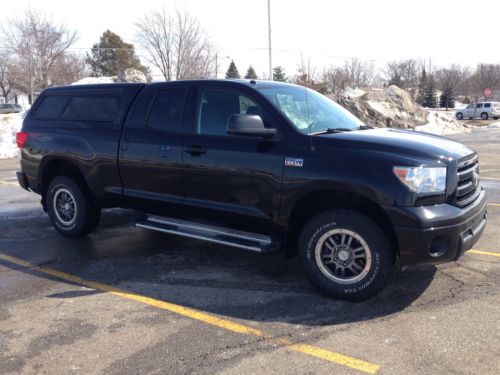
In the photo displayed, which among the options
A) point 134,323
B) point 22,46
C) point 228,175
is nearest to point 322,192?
point 228,175

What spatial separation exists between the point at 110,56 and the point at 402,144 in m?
48.6

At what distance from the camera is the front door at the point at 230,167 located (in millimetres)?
4391

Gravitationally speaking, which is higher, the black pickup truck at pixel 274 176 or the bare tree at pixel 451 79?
the bare tree at pixel 451 79

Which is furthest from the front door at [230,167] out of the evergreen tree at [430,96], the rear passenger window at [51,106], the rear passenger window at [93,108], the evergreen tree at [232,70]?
the evergreen tree at [430,96]

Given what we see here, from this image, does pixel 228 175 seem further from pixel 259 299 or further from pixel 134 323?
pixel 134 323

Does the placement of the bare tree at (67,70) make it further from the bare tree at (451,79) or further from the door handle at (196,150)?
the bare tree at (451,79)

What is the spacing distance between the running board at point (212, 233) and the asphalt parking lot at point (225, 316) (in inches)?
16.3

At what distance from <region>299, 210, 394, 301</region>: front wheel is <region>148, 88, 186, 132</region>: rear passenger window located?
1.85 metres

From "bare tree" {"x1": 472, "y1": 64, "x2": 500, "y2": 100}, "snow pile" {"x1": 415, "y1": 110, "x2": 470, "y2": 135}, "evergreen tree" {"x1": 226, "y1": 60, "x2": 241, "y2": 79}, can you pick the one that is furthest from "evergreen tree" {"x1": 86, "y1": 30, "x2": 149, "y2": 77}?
"bare tree" {"x1": 472, "y1": 64, "x2": 500, "y2": 100}

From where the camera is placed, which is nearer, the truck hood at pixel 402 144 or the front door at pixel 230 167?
the truck hood at pixel 402 144

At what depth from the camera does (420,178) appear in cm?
379

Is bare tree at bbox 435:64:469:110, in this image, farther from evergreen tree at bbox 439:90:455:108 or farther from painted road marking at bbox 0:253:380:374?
painted road marking at bbox 0:253:380:374

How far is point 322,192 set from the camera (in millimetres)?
4219

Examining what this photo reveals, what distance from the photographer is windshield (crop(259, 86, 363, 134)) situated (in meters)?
4.56
